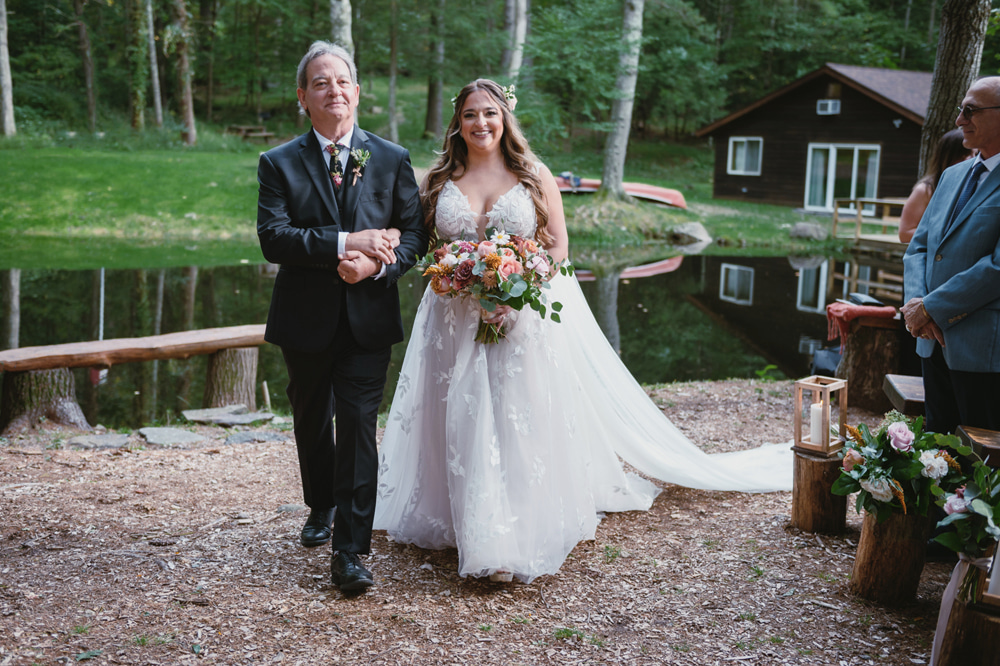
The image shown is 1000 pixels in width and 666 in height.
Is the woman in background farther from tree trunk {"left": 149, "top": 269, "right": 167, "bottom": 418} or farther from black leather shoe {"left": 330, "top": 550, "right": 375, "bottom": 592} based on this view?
tree trunk {"left": 149, "top": 269, "right": 167, "bottom": 418}

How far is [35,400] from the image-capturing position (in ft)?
21.7

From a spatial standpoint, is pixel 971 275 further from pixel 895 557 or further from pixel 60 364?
pixel 60 364

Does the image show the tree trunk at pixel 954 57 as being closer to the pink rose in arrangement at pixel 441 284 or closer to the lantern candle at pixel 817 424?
the lantern candle at pixel 817 424

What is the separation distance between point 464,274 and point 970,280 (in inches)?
86.3

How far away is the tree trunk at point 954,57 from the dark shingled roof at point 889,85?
1654 cm

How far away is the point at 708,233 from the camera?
21453mm

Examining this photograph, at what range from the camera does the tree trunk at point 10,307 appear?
9687mm

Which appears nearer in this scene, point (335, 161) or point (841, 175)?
point (335, 161)

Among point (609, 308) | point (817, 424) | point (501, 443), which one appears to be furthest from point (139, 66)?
Answer: point (817, 424)

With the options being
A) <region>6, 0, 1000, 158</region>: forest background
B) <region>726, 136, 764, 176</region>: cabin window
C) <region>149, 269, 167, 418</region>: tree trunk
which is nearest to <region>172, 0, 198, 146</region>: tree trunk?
<region>6, 0, 1000, 158</region>: forest background

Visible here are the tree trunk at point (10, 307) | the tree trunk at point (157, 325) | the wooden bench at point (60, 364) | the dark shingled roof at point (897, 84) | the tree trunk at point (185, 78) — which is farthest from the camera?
the tree trunk at point (185, 78)

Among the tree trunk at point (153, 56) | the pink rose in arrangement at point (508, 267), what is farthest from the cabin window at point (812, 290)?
the tree trunk at point (153, 56)

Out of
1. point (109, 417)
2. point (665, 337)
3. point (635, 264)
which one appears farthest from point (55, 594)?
point (635, 264)

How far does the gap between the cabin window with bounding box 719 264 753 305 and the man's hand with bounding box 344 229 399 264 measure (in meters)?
10.9
